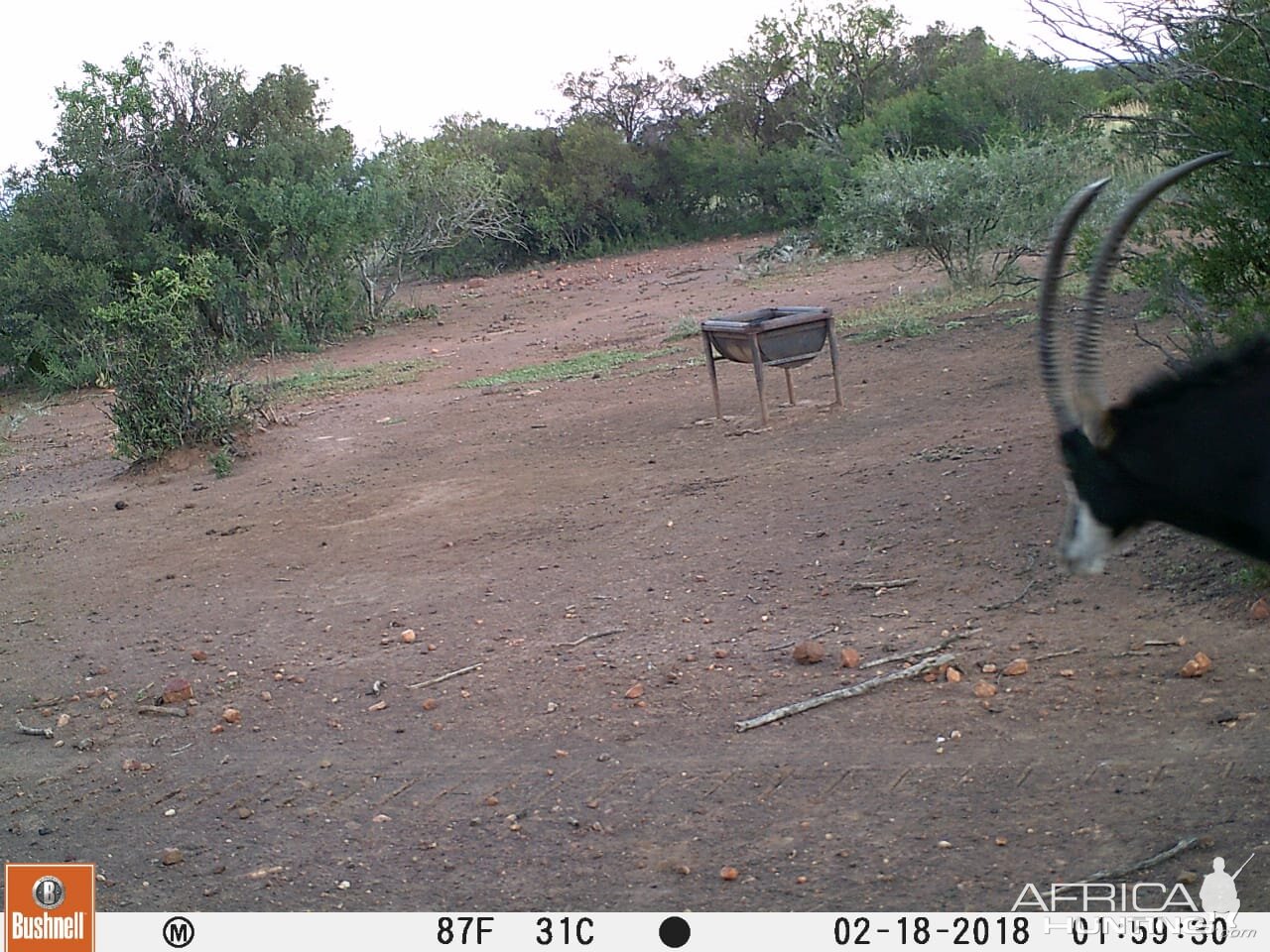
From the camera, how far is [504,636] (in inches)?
230

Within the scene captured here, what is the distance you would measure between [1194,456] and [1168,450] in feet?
0.20

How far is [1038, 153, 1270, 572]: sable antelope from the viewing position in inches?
109

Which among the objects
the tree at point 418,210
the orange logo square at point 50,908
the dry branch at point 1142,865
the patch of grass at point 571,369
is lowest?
the dry branch at point 1142,865

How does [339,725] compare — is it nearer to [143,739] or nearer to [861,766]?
[143,739]

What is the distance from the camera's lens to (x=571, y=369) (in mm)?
14156

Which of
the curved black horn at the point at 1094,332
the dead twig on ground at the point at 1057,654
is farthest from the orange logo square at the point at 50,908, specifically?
the dead twig on ground at the point at 1057,654

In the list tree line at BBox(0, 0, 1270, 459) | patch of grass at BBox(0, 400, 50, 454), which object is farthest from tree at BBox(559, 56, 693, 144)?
patch of grass at BBox(0, 400, 50, 454)

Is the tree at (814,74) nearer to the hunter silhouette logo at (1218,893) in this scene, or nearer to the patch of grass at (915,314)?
the patch of grass at (915,314)

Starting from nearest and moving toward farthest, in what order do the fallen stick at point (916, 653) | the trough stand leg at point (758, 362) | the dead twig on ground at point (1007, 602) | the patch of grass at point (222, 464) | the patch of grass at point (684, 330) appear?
1. the fallen stick at point (916, 653)
2. the dead twig on ground at point (1007, 602)
3. the trough stand leg at point (758, 362)
4. the patch of grass at point (222, 464)
5. the patch of grass at point (684, 330)

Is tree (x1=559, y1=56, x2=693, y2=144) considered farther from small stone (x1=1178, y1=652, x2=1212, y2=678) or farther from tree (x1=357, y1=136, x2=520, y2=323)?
small stone (x1=1178, y1=652, x2=1212, y2=678)

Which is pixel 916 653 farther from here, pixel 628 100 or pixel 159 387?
pixel 628 100

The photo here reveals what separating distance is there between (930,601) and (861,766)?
62.8 inches

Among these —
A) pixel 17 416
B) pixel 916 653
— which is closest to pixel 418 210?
pixel 17 416

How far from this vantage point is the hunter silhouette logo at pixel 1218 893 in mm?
2887
